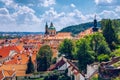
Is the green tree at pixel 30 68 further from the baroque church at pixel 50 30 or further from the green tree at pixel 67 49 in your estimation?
the baroque church at pixel 50 30

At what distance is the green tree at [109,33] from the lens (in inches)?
2510

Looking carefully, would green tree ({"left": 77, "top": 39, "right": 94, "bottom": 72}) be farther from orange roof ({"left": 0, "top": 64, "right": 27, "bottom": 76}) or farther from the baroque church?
the baroque church

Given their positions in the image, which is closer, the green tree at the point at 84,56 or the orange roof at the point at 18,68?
the green tree at the point at 84,56

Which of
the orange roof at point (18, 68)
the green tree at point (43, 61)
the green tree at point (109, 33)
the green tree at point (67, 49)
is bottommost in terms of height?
the orange roof at point (18, 68)

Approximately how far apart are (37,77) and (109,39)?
14206 mm

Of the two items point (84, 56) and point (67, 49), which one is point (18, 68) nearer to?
point (67, 49)

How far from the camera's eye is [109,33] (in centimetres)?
6469

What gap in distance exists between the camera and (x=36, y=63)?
2643 inches

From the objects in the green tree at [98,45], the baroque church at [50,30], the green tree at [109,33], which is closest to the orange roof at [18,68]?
the green tree at [98,45]

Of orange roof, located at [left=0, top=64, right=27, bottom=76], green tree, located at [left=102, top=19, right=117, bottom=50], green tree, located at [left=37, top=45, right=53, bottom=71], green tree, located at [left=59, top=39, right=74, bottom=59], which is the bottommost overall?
orange roof, located at [left=0, top=64, right=27, bottom=76]

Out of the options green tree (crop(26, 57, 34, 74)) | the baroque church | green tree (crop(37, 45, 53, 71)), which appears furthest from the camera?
the baroque church

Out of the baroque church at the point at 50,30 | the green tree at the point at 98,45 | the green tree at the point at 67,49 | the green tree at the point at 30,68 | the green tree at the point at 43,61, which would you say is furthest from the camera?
the baroque church at the point at 50,30

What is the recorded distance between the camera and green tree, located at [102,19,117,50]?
2510 inches

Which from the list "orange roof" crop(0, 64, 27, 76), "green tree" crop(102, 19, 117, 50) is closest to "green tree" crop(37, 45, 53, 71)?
"orange roof" crop(0, 64, 27, 76)
